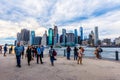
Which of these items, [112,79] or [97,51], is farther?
[97,51]

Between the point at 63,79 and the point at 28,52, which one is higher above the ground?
the point at 28,52

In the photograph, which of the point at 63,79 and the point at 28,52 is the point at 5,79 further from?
the point at 28,52

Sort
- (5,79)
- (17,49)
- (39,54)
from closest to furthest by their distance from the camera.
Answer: (5,79)
(17,49)
(39,54)

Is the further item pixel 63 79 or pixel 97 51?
pixel 97 51

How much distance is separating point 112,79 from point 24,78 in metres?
4.76

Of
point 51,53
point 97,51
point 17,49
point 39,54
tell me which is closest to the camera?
point 17,49

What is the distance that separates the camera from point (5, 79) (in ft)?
29.4

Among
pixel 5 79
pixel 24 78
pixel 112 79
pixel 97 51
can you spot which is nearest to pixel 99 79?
pixel 112 79

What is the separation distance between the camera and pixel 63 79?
357 inches

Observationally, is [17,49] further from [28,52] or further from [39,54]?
[39,54]

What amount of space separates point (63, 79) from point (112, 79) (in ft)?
8.63

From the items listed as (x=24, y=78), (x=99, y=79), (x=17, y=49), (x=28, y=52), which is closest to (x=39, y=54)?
(x=28, y=52)

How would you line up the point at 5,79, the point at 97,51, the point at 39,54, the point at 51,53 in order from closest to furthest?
the point at 5,79
the point at 51,53
the point at 39,54
the point at 97,51

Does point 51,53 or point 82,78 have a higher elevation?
point 51,53
